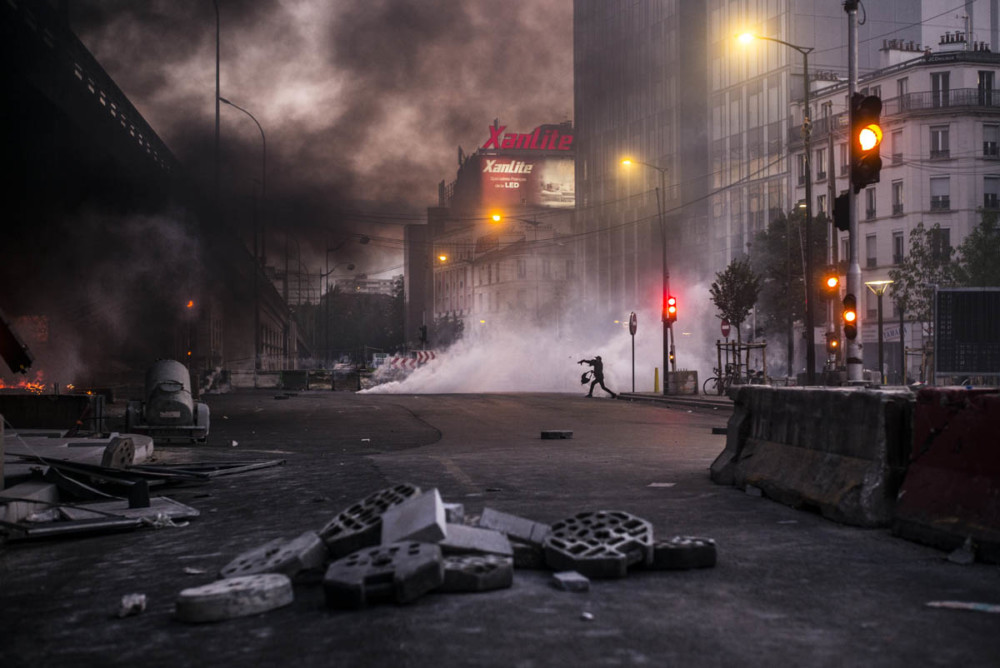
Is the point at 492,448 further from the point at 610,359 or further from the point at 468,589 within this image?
the point at 610,359

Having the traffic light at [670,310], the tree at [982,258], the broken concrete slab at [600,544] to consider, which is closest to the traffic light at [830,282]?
the traffic light at [670,310]

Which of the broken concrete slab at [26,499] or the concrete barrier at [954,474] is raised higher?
the concrete barrier at [954,474]

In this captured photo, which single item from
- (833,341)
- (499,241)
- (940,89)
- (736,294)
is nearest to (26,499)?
(833,341)

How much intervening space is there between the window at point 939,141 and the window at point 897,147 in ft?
5.85

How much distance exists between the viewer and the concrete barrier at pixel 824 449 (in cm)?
688

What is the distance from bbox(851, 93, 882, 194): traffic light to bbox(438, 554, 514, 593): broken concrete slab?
10.1 m

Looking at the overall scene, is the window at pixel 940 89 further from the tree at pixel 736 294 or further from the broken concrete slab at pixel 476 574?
the broken concrete slab at pixel 476 574

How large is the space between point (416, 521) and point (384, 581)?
617 millimetres

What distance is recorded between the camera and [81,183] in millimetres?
29281

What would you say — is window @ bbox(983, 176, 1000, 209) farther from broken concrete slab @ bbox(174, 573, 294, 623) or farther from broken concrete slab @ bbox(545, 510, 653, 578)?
broken concrete slab @ bbox(174, 573, 294, 623)

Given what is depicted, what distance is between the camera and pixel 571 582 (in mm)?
4898

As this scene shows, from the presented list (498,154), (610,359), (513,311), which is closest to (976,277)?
(610,359)

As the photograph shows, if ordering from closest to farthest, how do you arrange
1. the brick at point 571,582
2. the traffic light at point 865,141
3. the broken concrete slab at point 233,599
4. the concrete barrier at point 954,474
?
1. the broken concrete slab at point 233,599
2. the brick at point 571,582
3. the concrete barrier at point 954,474
4. the traffic light at point 865,141

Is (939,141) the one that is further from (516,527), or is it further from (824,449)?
(516,527)
